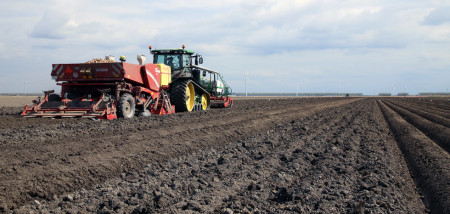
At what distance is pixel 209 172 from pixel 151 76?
7786 mm

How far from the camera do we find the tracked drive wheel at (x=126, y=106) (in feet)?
34.1

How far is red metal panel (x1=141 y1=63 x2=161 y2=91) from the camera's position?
1197 centimetres

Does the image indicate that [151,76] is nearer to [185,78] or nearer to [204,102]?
[185,78]

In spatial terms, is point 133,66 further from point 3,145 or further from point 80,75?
point 3,145

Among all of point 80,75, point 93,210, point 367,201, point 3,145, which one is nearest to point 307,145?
point 367,201

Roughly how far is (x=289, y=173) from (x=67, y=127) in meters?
5.61

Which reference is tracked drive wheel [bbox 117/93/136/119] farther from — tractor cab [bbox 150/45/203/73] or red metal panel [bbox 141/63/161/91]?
tractor cab [bbox 150/45/203/73]

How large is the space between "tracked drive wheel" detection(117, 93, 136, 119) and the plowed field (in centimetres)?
178

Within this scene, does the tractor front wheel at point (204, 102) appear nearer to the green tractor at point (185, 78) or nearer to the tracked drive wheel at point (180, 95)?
the green tractor at point (185, 78)

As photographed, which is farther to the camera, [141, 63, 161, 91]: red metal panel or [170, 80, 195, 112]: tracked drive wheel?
[170, 80, 195, 112]: tracked drive wheel

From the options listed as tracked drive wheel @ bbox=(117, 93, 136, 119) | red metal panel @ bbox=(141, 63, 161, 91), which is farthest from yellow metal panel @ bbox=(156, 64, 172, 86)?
tracked drive wheel @ bbox=(117, 93, 136, 119)

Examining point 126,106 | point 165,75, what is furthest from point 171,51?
point 126,106

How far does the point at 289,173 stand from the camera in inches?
204

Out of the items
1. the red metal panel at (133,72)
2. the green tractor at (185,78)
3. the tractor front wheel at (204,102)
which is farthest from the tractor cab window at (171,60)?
the red metal panel at (133,72)
